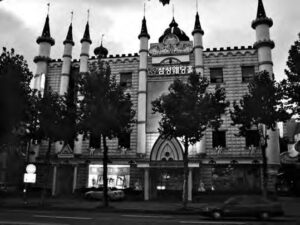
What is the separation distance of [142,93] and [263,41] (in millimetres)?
15656

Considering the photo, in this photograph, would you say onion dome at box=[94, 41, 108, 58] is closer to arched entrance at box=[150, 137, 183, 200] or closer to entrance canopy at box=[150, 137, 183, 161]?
entrance canopy at box=[150, 137, 183, 161]

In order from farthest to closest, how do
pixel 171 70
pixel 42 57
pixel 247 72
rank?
1. pixel 42 57
2. pixel 171 70
3. pixel 247 72

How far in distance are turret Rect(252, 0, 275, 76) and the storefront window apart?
2028cm

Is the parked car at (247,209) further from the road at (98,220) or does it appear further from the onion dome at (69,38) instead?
the onion dome at (69,38)

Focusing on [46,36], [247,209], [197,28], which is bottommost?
[247,209]

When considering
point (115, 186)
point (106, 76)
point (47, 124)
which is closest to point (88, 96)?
point (106, 76)

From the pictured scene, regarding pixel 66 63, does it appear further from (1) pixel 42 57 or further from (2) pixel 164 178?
(2) pixel 164 178

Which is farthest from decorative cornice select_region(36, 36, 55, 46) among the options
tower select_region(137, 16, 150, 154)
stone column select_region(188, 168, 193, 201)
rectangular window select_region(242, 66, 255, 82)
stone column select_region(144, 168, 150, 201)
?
stone column select_region(188, 168, 193, 201)

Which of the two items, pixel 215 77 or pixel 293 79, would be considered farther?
pixel 215 77

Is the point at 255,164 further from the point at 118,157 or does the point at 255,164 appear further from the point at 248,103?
the point at 118,157

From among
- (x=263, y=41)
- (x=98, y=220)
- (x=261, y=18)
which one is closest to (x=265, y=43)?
(x=263, y=41)

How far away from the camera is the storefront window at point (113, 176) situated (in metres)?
38.3

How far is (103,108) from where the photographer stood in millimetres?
27875

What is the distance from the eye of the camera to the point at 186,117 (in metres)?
26.2
